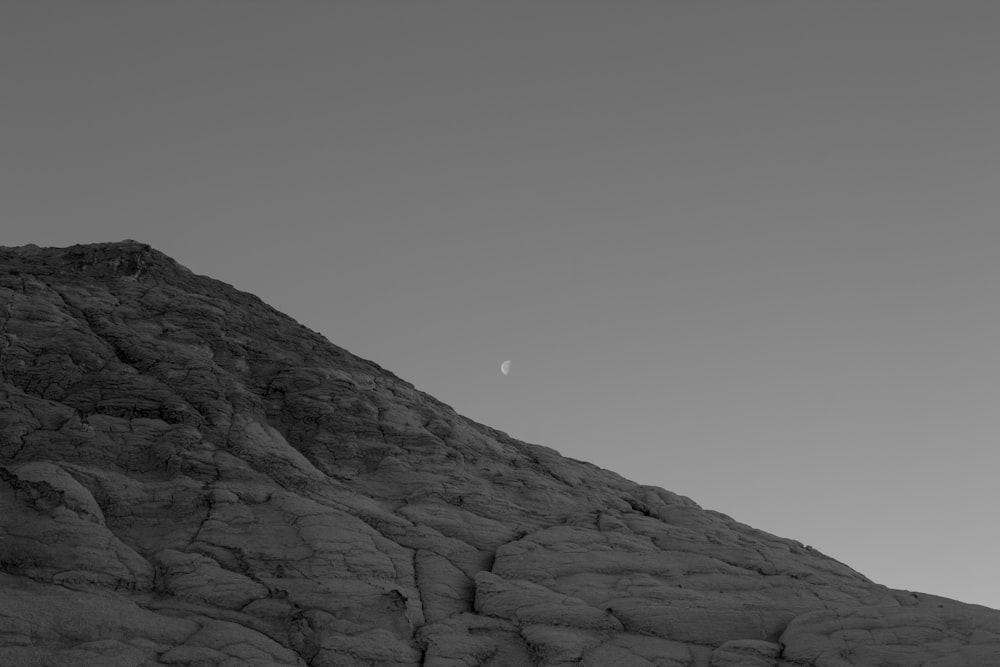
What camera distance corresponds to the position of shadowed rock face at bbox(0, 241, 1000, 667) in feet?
71.9

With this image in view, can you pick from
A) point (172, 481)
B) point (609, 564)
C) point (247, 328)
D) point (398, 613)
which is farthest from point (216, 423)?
point (609, 564)

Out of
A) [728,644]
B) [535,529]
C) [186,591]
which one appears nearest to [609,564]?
[535,529]

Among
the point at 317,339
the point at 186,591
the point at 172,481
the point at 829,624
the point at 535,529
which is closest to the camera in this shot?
the point at 186,591

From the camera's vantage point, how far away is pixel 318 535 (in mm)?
25797

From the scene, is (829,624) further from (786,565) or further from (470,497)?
(470,497)

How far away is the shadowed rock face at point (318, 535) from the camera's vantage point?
2191cm

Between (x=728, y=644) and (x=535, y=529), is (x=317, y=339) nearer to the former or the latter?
(x=535, y=529)

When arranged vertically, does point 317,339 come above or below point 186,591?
above

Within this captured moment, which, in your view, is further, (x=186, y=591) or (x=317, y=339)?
(x=317, y=339)

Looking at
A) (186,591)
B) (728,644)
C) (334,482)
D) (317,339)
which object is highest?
(317,339)

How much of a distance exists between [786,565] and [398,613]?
1520 cm

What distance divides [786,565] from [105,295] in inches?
1169

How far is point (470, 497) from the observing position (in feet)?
104

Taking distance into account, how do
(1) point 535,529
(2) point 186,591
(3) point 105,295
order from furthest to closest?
1. (3) point 105,295
2. (1) point 535,529
3. (2) point 186,591
